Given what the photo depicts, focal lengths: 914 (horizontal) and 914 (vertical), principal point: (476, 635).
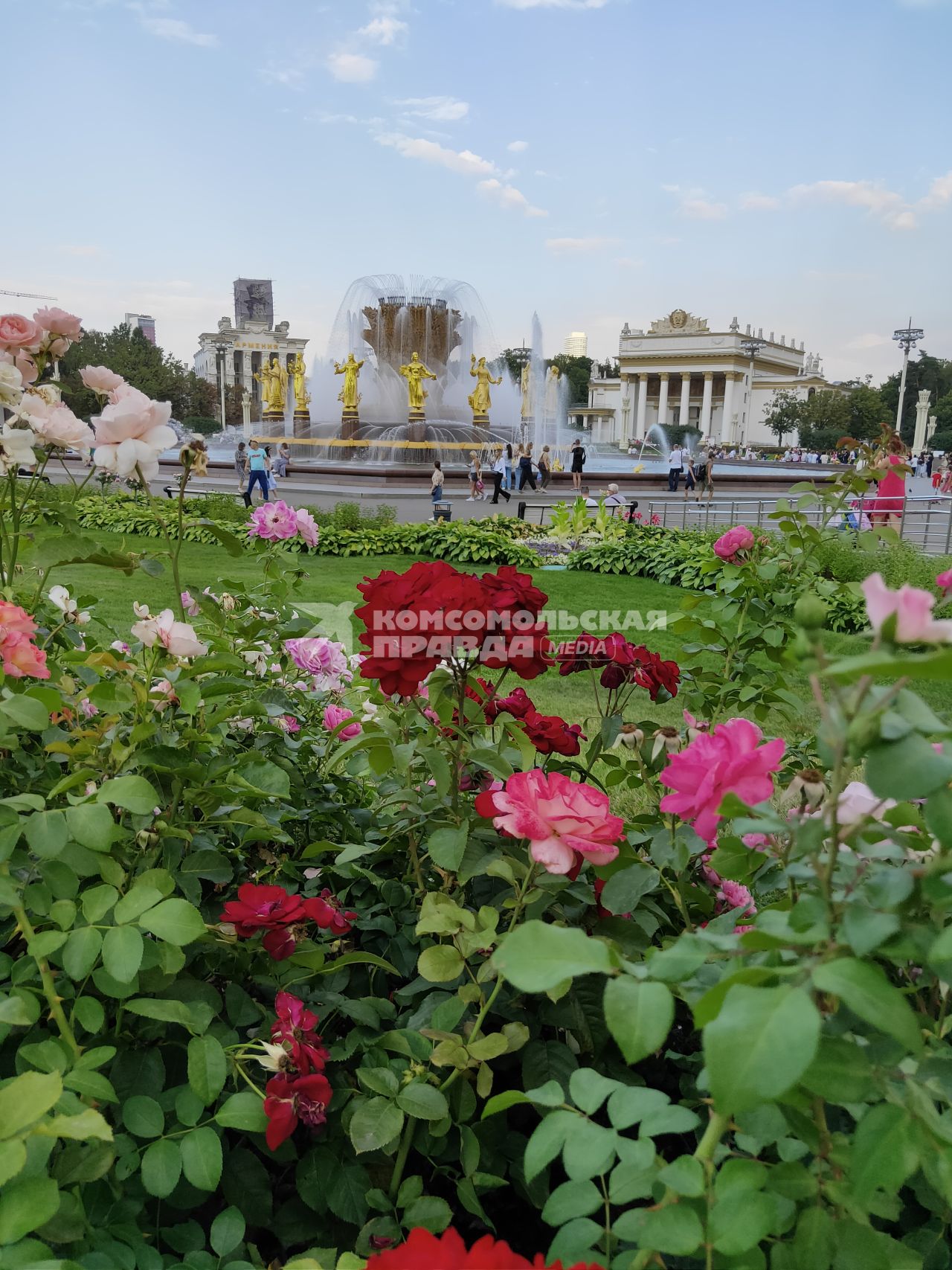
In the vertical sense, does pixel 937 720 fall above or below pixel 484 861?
above

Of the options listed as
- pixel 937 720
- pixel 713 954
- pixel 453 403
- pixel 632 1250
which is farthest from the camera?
pixel 453 403

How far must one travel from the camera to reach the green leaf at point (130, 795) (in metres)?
1.01

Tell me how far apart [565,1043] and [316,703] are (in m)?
1.41

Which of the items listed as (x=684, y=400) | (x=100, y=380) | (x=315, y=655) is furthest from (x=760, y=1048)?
(x=684, y=400)

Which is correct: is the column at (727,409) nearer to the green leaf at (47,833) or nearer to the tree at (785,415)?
the tree at (785,415)

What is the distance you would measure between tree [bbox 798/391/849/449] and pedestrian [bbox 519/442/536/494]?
50.8 metres

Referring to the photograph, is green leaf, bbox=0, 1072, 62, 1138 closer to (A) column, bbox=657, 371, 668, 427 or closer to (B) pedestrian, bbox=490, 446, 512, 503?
(B) pedestrian, bbox=490, 446, 512, 503

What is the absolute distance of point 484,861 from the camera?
1.26 meters

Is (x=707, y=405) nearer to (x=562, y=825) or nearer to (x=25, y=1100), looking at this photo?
(x=562, y=825)

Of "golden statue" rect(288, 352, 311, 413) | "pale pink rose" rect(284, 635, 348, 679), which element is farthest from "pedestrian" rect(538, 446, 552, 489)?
"pale pink rose" rect(284, 635, 348, 679)

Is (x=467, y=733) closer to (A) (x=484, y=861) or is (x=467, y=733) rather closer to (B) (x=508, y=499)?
(A) (x=484, y=861)

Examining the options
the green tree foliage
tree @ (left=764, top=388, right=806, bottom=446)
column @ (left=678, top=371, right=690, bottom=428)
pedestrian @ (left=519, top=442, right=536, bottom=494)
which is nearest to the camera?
pedestrian @ (left=519, top=442, right=536, bottom=494)

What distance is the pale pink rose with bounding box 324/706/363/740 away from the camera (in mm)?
2195

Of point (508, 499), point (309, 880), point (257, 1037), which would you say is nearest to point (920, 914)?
point (257, 1037)
